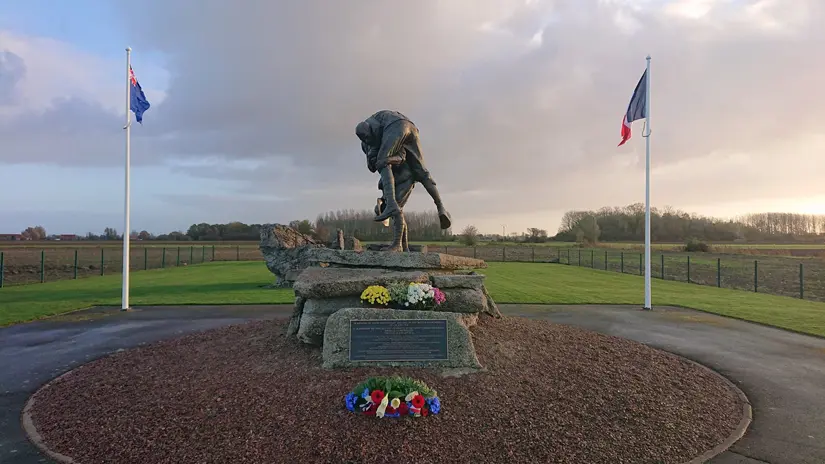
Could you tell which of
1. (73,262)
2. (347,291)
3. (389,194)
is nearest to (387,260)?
(347,291)

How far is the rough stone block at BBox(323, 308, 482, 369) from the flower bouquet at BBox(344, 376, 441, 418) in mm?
1150

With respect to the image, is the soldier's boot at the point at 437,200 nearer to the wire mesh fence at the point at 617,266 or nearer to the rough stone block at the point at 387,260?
the rough stone block at the point at 387,260

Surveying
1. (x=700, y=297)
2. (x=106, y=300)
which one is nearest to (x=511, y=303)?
(x=700, y=297)

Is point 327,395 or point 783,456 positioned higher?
point 327,395

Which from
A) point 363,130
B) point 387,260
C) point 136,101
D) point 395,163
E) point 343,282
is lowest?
point 343,282

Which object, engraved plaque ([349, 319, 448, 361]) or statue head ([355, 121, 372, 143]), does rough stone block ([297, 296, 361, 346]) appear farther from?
statue head ([355, 121, 372, 143])

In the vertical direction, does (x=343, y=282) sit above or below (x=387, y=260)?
below

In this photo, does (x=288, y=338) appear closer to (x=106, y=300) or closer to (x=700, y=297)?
(x=106, y=300)

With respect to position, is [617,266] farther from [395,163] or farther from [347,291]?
[347,291]

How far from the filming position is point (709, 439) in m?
5.18

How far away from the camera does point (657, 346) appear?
32.4 feet

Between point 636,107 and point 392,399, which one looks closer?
point 392,399

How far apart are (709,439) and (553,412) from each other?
1710mm

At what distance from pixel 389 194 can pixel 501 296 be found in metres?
9.92
